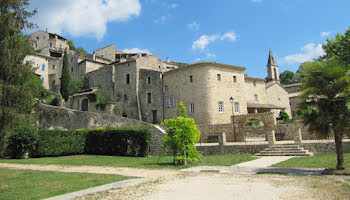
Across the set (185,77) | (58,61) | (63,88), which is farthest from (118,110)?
(58,61)

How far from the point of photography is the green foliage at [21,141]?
18.5 metres

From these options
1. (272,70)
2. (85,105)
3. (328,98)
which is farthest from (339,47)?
(85,105)

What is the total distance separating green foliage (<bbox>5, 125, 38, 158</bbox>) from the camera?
60.5 feet

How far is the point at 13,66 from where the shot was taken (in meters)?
10.6

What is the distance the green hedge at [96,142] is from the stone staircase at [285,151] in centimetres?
891

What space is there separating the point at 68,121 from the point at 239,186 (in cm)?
2713

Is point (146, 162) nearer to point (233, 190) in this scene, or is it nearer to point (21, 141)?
point (233, 190)

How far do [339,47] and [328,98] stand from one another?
1851 cm

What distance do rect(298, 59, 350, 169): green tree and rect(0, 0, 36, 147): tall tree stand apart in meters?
12.2

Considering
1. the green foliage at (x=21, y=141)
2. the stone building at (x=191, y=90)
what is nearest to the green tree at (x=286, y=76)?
the stone building at (x=191, y=90)

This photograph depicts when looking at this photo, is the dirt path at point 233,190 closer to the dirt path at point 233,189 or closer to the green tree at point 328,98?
the dirt path at point 233,189

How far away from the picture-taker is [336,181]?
7.50 meters

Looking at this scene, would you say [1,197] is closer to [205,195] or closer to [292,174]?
[205,195]

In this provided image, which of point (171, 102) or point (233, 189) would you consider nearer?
point (233, 189)
